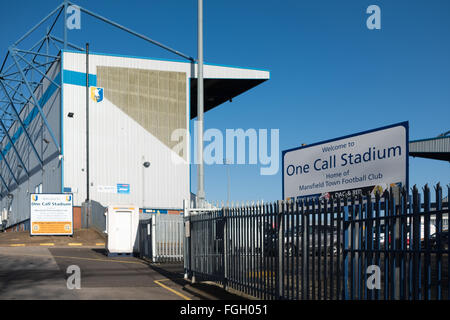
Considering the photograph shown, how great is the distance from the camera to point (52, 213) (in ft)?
104

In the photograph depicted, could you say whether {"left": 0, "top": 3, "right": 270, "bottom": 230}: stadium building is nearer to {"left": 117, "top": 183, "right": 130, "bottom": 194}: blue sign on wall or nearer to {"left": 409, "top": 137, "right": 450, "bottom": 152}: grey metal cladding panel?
{"left": 117, "top": 183, "right": 130, "bottom": 194}: blue sign on wall

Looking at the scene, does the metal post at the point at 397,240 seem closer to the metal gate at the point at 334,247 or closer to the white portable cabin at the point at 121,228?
the metal gate at the point at 334,247

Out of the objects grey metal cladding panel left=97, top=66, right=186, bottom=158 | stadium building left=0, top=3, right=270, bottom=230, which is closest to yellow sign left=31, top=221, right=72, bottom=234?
stadium building left=0, top=3, right=270, bottom=230

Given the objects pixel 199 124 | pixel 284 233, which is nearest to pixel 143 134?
pixel 199 124

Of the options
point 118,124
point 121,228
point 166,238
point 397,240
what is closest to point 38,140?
point 118,124

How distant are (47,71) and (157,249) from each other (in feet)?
98.3

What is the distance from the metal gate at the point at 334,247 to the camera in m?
6.25

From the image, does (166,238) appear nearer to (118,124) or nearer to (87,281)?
(87,281)

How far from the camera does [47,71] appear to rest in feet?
147

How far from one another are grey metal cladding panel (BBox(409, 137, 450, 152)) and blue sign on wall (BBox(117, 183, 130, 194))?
24.6 meters

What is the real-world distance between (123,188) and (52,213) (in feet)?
32.8

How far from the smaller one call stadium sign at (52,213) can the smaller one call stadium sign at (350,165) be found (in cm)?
2337

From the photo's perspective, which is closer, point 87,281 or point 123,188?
point 87,281
